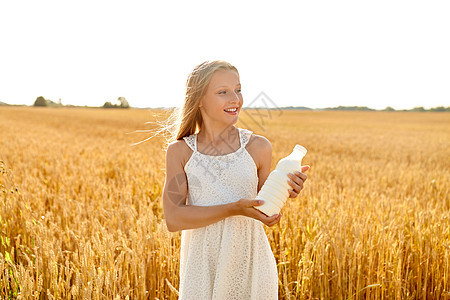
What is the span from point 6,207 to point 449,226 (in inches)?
145

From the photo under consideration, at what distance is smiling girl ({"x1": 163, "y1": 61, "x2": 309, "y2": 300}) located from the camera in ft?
5.80

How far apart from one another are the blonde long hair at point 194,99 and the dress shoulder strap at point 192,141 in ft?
0.22

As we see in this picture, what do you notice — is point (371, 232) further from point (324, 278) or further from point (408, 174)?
point (408, 174)

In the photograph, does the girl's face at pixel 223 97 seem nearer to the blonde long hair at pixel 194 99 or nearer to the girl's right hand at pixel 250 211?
the blonde long hair at pixel 194 99

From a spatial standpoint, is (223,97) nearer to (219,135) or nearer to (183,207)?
(219,135)

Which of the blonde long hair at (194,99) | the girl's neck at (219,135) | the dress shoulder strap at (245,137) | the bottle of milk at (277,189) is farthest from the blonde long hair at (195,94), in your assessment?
the bottle of milk at (277,189)

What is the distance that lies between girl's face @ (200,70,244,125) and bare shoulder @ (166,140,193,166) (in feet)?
0.66

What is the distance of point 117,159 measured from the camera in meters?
7.57

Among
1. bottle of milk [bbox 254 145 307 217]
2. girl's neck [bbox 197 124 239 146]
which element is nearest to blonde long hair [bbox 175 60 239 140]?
girl's neck [bbox 197 124 239 146]

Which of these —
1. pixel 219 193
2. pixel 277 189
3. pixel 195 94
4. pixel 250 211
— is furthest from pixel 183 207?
pixel 195 94

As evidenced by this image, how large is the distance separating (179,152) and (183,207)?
0.27 meters

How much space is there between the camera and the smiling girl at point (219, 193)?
177 cm

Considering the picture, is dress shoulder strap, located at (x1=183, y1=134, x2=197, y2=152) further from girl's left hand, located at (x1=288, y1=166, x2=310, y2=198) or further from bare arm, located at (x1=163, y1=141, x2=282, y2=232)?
girl's left hand, located at (x1=288, y1=166, x2=310, y2=198)

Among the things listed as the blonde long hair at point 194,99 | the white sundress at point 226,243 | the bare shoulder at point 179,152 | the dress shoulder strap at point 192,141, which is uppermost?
the blonde long hair at point 194,99
